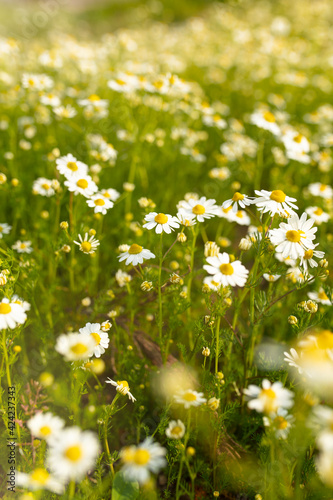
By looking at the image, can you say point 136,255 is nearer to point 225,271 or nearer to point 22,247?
point 225,271

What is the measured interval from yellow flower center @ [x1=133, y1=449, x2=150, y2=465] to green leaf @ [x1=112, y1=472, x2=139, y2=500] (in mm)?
449

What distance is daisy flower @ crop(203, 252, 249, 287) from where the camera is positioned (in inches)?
66.2

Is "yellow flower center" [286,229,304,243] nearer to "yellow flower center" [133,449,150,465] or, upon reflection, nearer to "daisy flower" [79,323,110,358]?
"daisy flower" [79,323,110,358]

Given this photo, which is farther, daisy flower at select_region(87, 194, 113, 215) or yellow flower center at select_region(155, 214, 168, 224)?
daisy flower at select_region(87, 194, 113, 215)

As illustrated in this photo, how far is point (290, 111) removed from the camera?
516cm

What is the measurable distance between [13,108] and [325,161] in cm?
344

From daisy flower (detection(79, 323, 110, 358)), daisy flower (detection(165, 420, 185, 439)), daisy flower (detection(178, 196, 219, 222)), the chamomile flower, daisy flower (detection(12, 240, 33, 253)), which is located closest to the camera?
daisy flower (detection(165, 420, 185, 439))

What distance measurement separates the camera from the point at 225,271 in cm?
171

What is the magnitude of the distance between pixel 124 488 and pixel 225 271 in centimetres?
102

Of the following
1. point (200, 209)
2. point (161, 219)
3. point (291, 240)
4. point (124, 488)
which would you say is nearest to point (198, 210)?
point (200, 209)

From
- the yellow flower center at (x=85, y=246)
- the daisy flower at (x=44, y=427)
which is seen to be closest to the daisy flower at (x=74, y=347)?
the daisy flower at (x=44, y=427)

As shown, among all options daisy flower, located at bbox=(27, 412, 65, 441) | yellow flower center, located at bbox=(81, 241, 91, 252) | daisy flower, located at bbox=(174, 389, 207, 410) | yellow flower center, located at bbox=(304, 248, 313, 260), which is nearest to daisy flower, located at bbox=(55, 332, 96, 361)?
daisy flower, located at bbox=(27, 412, 65, 441)

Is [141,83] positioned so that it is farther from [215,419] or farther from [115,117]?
[215,419]

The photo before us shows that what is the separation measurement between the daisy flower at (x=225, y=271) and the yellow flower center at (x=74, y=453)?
0.86 m
